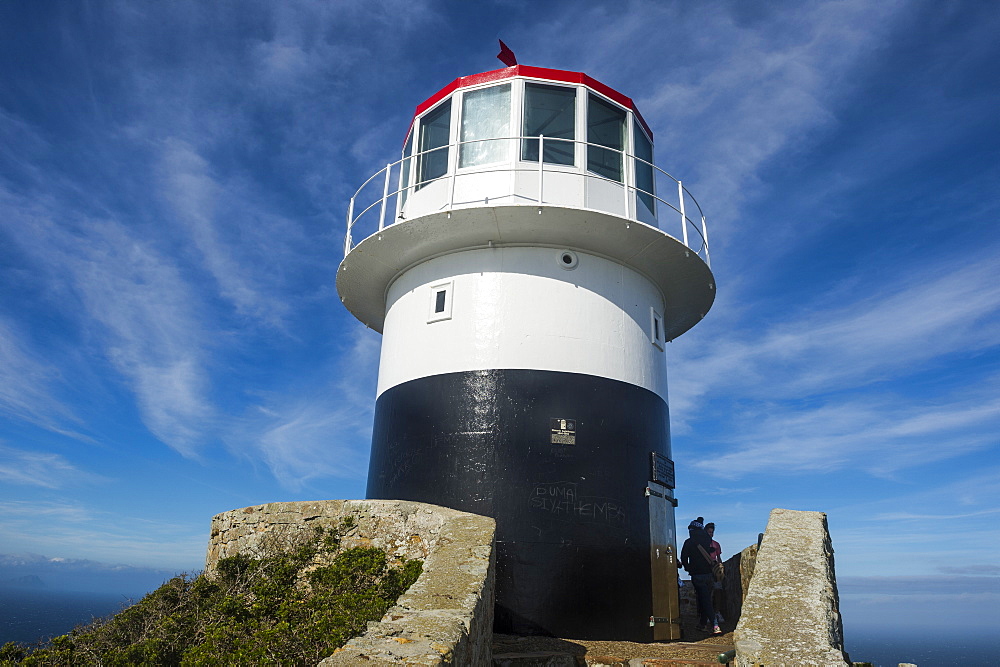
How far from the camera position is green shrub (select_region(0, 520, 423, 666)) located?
5492 mm

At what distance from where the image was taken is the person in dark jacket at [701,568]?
33.4 feet

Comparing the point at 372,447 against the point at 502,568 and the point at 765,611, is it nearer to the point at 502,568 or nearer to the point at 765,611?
the point at 502,568

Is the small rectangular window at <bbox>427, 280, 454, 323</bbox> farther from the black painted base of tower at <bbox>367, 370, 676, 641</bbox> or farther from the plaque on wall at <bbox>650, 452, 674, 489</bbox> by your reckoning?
the plaque on wall at <bbox>650, 452, 674, 489</bbox>

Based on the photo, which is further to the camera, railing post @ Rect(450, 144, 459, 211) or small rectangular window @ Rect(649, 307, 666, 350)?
small rectangular window @ Rect(649, 307, 666, 350)

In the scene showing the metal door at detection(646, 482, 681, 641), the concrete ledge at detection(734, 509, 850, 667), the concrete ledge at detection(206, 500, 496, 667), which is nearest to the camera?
the concrete ledge at detection(206, 500, 496, 667)

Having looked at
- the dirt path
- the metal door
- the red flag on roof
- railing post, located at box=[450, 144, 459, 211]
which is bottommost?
the dirt path

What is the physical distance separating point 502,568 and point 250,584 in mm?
2846

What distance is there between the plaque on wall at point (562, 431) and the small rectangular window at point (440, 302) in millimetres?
2195

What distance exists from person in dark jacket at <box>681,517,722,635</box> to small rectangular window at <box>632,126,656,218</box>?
16.9 ft

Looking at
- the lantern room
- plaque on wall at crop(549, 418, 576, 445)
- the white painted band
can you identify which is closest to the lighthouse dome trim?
the lantern room

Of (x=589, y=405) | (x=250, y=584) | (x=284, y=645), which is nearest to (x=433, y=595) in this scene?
(x=284, y=645)

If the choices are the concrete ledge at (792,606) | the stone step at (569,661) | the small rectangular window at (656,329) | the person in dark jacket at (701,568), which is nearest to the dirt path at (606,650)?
the stone step at (569,661)

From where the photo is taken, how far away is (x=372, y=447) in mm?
10352

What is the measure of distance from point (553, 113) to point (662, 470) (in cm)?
568
